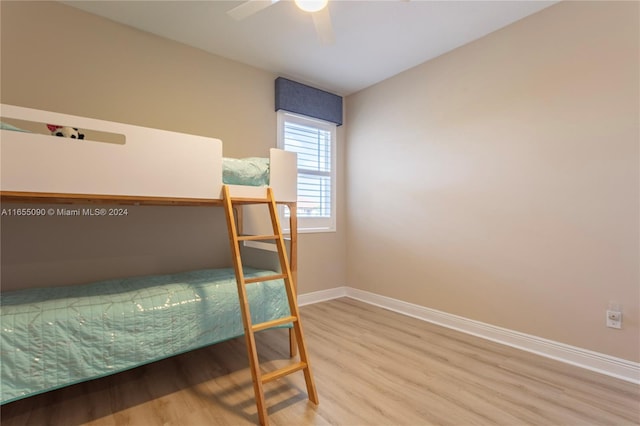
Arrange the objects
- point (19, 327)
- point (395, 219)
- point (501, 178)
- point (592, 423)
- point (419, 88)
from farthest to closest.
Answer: point (395, 219) → point (419, 88) → point (501, 178) → point (592, 423) → point (19, 327)

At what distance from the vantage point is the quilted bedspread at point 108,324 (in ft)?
4.81

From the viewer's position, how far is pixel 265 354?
2.34 metres

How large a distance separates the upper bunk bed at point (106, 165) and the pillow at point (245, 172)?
0.16 ft

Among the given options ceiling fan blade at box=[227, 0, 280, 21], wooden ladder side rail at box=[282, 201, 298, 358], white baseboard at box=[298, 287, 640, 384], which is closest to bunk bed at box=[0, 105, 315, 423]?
wooden ladder side rail at box=[282, 201, 298, 358]

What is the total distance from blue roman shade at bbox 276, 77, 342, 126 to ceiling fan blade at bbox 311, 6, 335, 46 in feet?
4.72

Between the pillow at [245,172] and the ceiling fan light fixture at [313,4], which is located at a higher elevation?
the ceiling fan light fixture at [313,4]

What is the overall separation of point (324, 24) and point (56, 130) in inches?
64.4

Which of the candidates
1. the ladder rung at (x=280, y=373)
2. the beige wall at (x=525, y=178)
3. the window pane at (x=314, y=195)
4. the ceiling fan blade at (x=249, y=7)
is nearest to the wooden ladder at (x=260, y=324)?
the ladder rung at (x=280, y=373)

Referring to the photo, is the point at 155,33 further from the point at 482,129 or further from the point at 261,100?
the point at 482,129

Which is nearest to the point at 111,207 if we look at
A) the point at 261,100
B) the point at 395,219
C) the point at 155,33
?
the point at 155,33

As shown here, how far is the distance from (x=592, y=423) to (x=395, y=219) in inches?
85.2

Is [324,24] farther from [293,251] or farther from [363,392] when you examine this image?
[363,392]

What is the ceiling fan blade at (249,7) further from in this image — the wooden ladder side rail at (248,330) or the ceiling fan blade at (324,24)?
the wooden ladder side rail at (248,330)

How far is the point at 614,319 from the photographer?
79.7 inches
